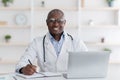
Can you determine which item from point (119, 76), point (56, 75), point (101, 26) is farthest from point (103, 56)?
point (119, 76)

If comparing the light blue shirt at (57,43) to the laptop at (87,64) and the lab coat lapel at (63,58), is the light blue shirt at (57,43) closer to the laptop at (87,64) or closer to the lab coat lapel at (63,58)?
the lab coat lapel at (63,58)

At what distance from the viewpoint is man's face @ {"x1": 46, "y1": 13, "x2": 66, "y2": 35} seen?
2.89 metres

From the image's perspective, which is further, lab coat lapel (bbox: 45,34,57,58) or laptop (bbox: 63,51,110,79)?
lab coat lapel (bbox: 45,34,57,58)

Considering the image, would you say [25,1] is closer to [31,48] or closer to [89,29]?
[89,29]

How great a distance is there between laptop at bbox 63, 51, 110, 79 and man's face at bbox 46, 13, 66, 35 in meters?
0.70

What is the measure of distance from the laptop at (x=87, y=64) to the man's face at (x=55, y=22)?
70cm

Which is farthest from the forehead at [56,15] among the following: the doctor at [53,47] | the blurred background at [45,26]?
the blurred background at [45,26]

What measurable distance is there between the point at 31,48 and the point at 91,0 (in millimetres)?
2547

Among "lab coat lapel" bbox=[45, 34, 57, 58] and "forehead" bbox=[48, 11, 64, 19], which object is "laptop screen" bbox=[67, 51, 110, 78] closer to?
"lab coat lapel" bbox=[45, 34, 57, 58]

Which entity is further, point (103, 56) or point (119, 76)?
point (119, 76)

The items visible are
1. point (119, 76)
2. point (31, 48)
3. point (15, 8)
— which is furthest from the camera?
point (119, 76)

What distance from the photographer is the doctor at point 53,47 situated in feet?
9.30

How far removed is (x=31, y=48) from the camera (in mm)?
2908

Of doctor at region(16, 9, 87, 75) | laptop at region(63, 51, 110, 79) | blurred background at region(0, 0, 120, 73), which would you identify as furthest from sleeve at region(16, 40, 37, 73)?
blurred background at region(0, 0, 120, 73)
